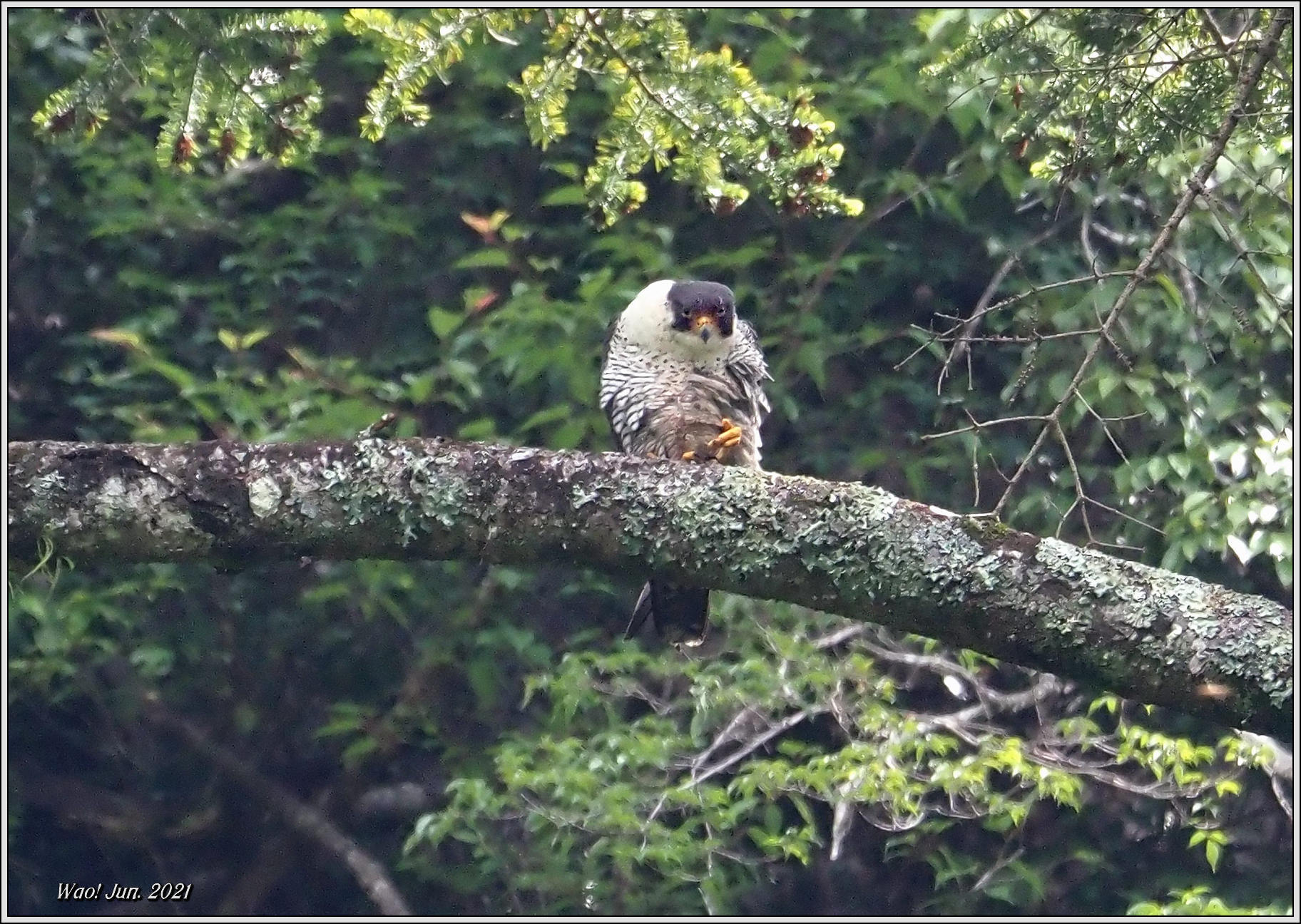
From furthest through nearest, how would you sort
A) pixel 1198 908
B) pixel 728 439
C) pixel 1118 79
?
1. pixel 728 439
2. pixel 1198 908
3. pixel 1118 79

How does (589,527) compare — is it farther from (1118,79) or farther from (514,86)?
(1118,79)

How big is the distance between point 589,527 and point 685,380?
4.78 feet

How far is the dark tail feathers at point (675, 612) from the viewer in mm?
3205

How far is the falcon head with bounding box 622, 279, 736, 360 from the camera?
348cm

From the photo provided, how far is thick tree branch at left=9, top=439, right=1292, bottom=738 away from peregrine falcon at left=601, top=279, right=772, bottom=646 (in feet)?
4.07

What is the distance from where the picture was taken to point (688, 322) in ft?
11.4

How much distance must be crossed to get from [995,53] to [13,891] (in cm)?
379

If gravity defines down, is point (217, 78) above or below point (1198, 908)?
above

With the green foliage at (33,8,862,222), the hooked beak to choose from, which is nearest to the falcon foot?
the hooked beak

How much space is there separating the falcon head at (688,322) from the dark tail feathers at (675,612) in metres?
0.65

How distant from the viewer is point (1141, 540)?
408 cm

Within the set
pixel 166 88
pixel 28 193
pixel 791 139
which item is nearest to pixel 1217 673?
pixel 791 139

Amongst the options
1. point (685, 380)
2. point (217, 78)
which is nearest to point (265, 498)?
point (217, 78)

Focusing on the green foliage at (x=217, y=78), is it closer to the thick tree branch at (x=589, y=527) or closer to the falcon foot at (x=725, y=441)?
the thick tree branch at (x=589, y=527)
